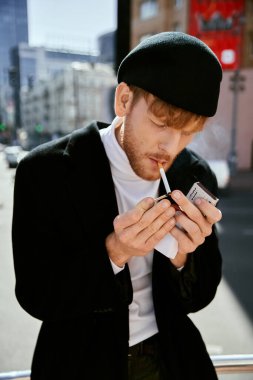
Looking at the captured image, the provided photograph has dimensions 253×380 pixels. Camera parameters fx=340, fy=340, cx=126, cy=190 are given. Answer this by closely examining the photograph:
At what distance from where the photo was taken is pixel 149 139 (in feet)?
3.54

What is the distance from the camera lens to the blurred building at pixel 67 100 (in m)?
40.8

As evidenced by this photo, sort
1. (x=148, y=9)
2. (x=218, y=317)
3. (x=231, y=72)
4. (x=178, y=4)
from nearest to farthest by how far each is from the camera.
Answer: (x=218, y=317) < (x=231, y=72) < (x=178, y=4) < (x=148, y=9)

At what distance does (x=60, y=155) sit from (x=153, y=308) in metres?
0.65

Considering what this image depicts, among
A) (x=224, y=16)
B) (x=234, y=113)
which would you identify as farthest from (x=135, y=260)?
(x=234, y=113)

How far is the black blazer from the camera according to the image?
105cm

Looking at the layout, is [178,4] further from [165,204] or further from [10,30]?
[165,204]

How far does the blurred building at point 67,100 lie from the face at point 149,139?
3629cm

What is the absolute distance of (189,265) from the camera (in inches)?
46.3

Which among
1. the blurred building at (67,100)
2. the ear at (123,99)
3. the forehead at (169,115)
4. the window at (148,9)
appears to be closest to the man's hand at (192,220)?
the forehead at (169,115)

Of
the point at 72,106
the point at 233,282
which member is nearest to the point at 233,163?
the point at 233,282

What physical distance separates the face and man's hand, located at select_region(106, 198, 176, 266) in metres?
0.22

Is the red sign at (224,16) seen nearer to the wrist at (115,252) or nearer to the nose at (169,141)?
the nose at (169,141)

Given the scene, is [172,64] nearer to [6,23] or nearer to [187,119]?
[187,119]

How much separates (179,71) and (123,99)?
0.24 meters
